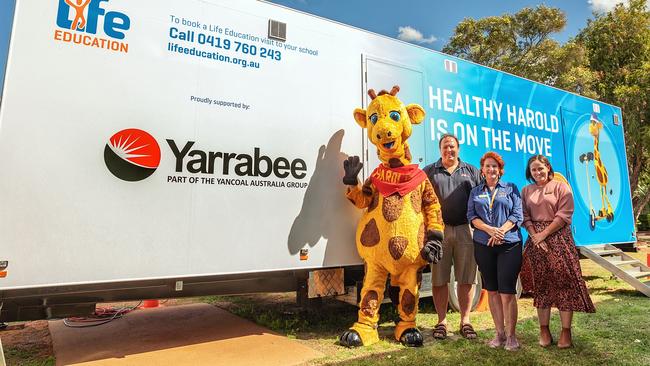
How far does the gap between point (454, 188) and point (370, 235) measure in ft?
3.47

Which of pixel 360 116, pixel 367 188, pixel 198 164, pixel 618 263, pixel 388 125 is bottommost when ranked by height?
pixel 618 263

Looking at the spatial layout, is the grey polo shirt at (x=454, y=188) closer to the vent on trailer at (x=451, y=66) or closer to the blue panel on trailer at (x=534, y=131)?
the blue panel on trailer at (x=534, y=131)

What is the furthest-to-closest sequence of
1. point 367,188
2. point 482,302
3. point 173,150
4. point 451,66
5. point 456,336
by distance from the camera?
point 482,302
point 451,66
point 456,336
point 367,188
point 173,150

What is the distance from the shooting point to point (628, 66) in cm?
1487

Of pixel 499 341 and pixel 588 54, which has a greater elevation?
pixel 588 54

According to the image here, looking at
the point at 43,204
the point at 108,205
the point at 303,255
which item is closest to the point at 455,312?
the point at 303,255

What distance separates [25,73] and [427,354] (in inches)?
147

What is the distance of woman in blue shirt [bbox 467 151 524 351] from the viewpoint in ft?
11.1

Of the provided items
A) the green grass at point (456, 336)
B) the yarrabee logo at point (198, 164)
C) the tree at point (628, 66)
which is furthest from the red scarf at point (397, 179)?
the tree at point (628, 66)

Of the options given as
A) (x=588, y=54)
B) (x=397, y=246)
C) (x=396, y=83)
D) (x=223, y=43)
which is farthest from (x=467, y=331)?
(x=588, y=54)

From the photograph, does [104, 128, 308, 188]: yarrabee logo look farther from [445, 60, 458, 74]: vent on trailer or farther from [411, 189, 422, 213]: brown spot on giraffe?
[445, 60, 458, 74]: vent on trailer

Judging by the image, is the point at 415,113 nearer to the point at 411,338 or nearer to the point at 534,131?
the point at 411,338

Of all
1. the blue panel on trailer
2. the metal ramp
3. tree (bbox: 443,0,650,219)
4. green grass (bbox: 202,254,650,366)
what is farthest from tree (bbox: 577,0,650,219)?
green grass (bbox: 202,254,650,366)

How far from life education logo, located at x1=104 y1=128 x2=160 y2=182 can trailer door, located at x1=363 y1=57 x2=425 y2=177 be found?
2.01 meters
